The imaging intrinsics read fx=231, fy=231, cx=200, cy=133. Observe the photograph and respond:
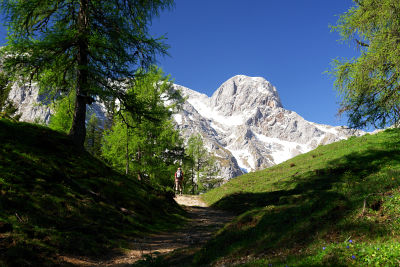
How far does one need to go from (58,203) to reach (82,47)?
847 cm

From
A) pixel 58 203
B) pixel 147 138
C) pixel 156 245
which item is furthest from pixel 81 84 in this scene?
pixel 147 138

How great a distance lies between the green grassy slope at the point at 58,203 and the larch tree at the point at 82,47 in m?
2.31

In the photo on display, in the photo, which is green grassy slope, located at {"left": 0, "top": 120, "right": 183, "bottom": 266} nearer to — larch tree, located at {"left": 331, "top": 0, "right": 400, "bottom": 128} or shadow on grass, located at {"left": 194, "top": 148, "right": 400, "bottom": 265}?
shadow on grass, located at {"left": 194, "top": 148, "right": 400, "bottom": 265}

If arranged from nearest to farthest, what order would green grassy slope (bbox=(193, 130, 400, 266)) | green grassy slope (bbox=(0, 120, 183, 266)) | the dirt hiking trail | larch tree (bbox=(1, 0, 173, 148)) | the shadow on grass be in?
1. green grassy slope (bbox=(193, 130, 400, 266))
2. the shadow on grass
3. green grassy slope (bbox=(0, 120, 183, 266))
4. the dirt hiking trail
5. larch tree (bbox=(1, 0, 173, 148))

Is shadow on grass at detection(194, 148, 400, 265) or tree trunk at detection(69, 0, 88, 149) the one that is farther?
tree trunk at detection(69, 0, 88, 149)

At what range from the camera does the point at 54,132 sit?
540 inches

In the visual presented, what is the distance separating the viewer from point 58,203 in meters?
8.55

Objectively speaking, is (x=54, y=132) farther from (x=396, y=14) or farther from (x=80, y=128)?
(x=396, y=14)

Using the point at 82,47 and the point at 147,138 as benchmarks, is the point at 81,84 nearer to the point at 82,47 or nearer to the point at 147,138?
the point at 82,47

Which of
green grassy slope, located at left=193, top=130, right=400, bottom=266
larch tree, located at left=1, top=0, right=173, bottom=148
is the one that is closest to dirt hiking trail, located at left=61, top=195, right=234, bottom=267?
green grassy slope, located at left=193, top=130, right=400, bottom=266

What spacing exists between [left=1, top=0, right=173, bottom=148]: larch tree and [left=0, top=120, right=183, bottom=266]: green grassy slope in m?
2.31

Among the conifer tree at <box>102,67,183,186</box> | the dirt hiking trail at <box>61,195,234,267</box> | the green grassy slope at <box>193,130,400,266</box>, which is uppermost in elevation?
the conifer tree at <box>102,67,183,186</box>

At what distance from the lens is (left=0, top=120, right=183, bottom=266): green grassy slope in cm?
651

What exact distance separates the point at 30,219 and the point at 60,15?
1128 cm
